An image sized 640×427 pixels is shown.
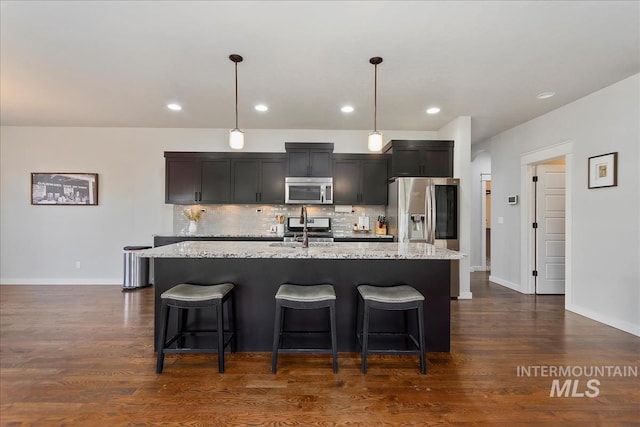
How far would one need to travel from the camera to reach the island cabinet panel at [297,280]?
2619 millimetres

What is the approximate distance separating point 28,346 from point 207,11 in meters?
3.28

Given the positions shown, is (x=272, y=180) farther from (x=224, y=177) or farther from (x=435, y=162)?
(x=435, y=162)

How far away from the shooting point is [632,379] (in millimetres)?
2221

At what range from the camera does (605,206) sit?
134 inches

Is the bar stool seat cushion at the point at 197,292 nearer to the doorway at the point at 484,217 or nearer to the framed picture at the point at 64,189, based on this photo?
the framed picture at the point at 64,189

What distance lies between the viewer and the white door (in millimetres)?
4668

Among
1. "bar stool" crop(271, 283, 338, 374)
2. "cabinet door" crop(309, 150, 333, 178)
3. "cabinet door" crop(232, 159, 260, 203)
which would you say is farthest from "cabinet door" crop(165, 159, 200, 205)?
"bar stool" crop(271, 283, 338, 374)

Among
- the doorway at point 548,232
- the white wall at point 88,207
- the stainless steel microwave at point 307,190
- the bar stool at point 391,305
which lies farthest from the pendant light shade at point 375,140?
the doorway at point 548,232

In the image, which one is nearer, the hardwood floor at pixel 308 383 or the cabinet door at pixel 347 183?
the hardwood floor at pixel 308 383

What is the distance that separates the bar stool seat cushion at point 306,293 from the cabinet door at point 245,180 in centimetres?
282

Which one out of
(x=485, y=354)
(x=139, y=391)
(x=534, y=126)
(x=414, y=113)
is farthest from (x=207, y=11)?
(x=534, y=126)

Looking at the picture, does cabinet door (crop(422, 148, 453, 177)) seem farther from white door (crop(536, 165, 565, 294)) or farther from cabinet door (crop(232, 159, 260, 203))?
cabinet door (crop(232, 159, 260, 203))

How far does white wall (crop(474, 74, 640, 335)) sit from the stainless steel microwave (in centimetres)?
324

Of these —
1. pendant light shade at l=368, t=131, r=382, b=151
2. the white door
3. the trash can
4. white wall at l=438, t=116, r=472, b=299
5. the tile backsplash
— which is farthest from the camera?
the tile backsplash
